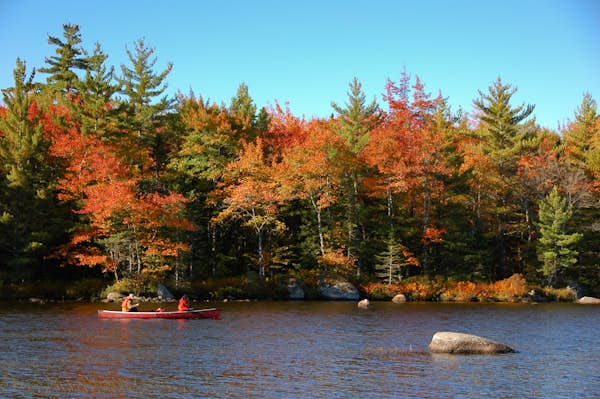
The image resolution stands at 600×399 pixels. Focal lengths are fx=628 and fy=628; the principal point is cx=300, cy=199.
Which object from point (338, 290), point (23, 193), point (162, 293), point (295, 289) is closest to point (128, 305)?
point (162, 293)

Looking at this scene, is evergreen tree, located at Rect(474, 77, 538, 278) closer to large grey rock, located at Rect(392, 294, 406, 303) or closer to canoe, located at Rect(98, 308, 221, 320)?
large grey rock, located at Rect(392, 294, 406, 303)

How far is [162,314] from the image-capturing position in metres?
34.9

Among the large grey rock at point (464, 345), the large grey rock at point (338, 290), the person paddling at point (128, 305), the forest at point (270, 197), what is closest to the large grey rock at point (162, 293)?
the forest at point (270, 197)

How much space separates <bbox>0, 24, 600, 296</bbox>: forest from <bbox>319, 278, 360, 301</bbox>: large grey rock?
1289 mm

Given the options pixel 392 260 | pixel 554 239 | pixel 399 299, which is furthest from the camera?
pixel 554 239

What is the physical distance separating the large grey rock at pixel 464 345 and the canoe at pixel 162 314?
1591 cm

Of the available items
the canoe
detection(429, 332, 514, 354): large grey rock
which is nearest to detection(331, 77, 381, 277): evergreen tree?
the canoe

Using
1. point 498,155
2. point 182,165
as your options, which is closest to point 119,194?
point 182,165

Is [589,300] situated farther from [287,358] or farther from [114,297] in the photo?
[287,358]

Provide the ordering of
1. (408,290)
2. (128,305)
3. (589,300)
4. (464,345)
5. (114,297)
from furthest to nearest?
(408,290) < (589,300) < (114,297) < (128,305) < (464,345)

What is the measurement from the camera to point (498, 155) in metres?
61.9

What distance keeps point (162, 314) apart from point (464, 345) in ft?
59.2

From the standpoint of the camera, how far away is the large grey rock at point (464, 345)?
23.2 m

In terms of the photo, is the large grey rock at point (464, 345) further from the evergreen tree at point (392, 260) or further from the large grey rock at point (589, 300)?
the large grey rock at point (589, 300)
